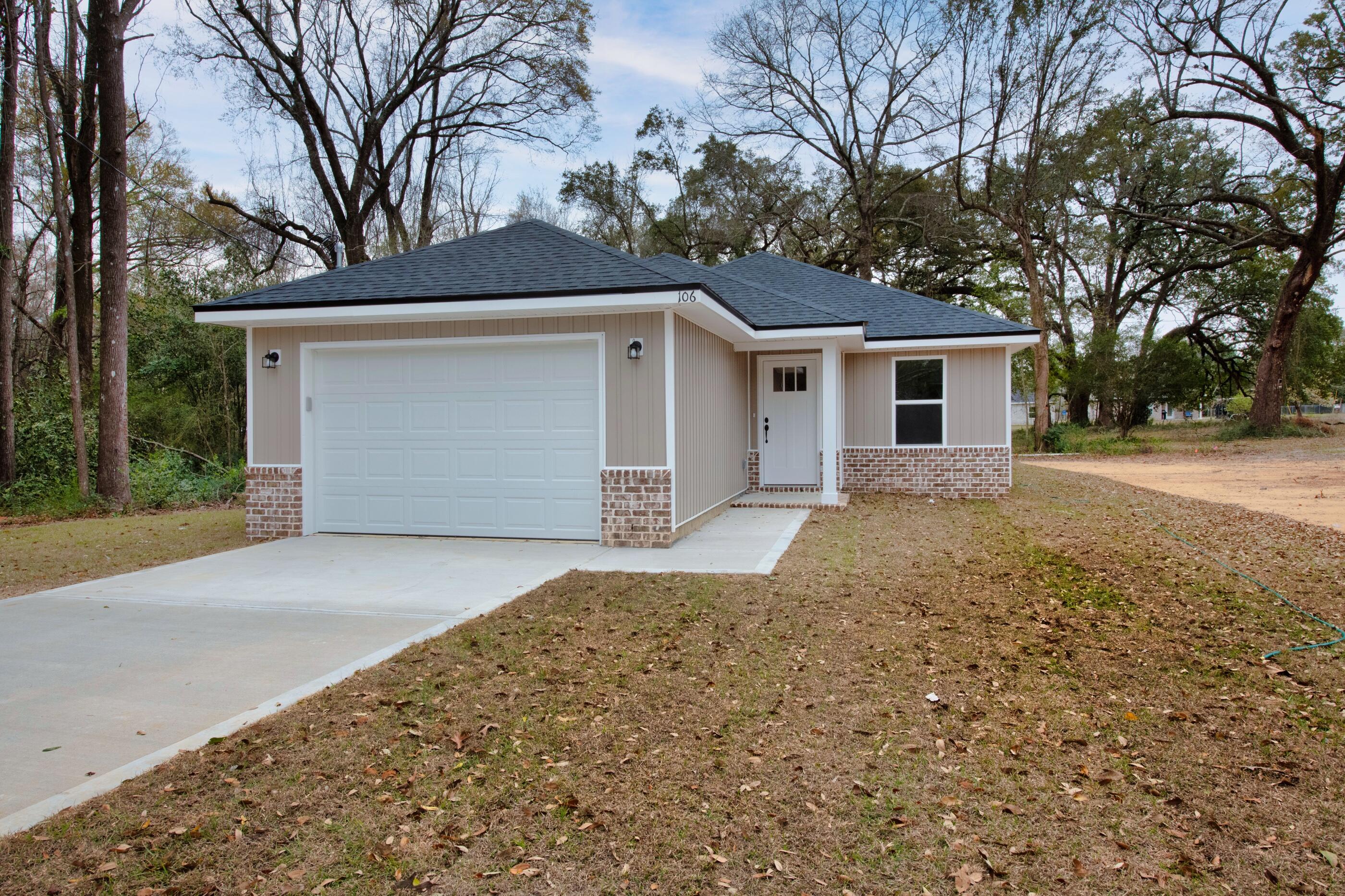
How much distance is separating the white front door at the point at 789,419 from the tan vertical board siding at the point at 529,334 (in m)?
4.98

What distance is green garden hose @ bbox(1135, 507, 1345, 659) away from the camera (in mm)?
4980

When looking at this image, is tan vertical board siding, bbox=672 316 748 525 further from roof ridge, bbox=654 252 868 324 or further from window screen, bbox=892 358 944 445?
window screen, bbox=892 358 944 445

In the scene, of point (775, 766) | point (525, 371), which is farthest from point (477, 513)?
point (775, 766)

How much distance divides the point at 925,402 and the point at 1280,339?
18.1 m

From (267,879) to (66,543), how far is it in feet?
29.7

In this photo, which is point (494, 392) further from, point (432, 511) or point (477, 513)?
point (432, 511)

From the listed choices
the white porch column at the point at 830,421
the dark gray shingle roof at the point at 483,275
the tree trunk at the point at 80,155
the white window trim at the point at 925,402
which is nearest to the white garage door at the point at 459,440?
the dark gray shingle roof at the point at 483,275

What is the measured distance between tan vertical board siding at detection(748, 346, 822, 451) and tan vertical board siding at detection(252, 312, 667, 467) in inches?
186

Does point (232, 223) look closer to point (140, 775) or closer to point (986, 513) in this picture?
point (986, 513)

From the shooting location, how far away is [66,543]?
31.7ft

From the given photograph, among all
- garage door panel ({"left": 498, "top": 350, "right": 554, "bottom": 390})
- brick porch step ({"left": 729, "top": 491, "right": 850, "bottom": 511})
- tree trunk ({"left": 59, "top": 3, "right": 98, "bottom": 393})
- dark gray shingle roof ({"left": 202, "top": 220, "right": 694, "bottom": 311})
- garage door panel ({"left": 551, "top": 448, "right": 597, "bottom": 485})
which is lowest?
brick porch step ({"left": 729, "top": 491, "right": 850, "bottom": 511})

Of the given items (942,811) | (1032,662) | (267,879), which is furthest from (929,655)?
(267,879)

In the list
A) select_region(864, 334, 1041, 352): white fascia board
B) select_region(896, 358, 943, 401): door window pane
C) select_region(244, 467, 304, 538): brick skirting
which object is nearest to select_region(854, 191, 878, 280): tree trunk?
select_region(896, 358, 943, 401): door window pane

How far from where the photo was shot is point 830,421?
37.6 feet
